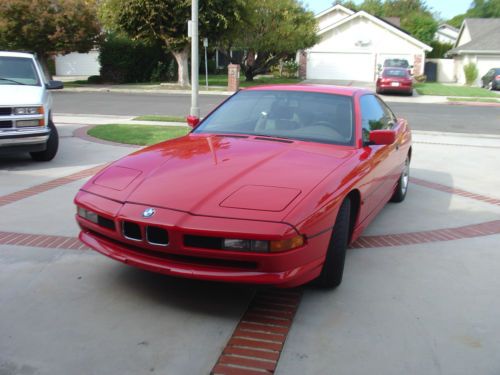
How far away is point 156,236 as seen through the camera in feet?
10.7

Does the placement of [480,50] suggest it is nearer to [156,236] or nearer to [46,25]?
[46,25]

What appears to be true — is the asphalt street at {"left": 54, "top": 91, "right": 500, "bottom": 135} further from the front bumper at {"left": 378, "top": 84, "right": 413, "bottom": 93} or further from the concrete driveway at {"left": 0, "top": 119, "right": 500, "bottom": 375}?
the concrete driveway at {"left": 0, "top": 119, "right": 500, "bottom": 375}

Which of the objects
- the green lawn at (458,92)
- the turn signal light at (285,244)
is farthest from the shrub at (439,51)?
the turn signal light at (285,244)

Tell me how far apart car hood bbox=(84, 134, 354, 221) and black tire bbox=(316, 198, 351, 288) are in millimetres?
333

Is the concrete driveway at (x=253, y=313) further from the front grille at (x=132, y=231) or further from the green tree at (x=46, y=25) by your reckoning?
the green tree at (x=46, y=25)

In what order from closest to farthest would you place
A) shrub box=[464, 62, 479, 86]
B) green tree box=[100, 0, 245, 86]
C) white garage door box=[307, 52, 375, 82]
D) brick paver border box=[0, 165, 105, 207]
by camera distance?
brick paver border box=[0, 165, 105, 207] → green tree box=[100, 0, 245, 86] → shrub box=[464, 62, 479, 86] → white garage door box=[307, 52, 375, 82]

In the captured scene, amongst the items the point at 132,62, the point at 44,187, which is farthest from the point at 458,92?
the point at 44,187

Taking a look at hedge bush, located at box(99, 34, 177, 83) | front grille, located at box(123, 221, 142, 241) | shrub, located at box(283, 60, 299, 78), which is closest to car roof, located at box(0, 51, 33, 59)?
front grille, located at box(123, 221, 142, 241)

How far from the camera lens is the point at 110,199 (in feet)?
11.7

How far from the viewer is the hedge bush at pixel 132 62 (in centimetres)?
3566

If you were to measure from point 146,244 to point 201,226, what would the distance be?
43 cm

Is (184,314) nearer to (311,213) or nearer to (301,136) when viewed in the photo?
(311,213)

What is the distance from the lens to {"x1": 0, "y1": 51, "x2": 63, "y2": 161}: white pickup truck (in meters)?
7.62

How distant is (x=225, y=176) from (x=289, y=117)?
4.67 feet
